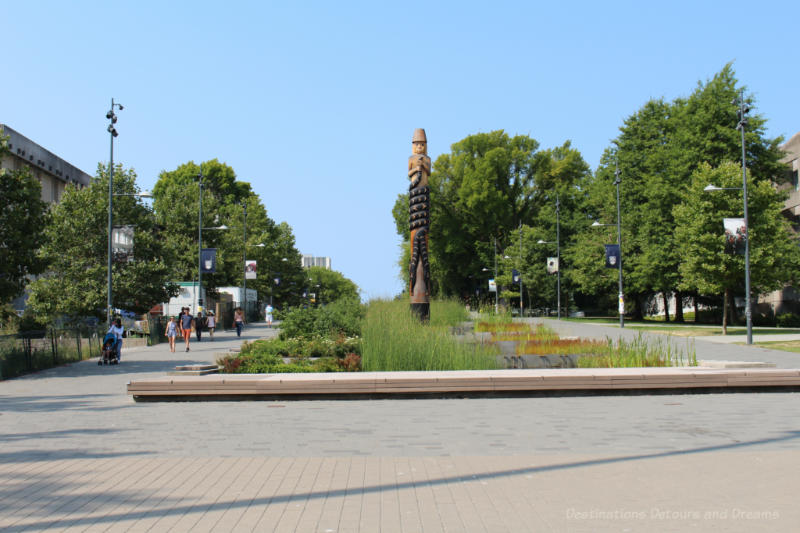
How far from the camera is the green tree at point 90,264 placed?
3603cm

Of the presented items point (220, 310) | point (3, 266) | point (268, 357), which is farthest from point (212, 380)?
point (220, 310)

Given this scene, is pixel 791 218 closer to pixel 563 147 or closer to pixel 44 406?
pixel 563 147

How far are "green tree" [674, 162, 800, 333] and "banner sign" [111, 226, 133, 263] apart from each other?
25169 millimetres

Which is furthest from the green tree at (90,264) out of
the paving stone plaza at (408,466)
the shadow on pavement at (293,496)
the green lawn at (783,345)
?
the shadow on pavement at (293,496)

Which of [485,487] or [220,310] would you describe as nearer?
[485,487]

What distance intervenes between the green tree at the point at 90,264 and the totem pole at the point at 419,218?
1419 centimetres

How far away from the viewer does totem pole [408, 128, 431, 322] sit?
29859mm

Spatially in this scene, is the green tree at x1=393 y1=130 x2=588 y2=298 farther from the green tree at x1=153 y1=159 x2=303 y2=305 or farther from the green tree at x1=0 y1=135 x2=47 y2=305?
the green tree at x1=0 y1=135 x2=47 y2=305

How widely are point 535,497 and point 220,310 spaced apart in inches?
2021

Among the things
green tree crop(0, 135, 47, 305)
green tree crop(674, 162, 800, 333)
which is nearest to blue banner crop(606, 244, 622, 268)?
green tree crop(674, 162, 800, 333)

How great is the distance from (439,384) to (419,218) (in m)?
18.6

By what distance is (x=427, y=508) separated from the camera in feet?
18.8

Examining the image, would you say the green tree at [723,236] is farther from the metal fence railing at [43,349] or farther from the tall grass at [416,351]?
the metal fence railing at [43,349]

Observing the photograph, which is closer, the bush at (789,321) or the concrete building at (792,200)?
the bush at (789,321)
